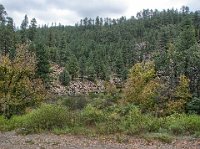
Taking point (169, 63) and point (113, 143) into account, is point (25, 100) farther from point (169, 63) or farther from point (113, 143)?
point (169, 63)

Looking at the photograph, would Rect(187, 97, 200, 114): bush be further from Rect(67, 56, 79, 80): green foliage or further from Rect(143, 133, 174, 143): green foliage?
Rect(67, 56, 79, 80): green foliage

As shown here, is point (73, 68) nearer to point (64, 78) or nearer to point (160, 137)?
point (64, 78)

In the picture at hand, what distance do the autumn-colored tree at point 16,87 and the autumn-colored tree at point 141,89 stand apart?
62.6 ft

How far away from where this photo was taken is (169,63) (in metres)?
88.9

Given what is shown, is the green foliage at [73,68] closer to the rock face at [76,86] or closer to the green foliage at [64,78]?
the rock face at [76,86]

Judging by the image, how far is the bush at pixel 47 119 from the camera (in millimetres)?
25969

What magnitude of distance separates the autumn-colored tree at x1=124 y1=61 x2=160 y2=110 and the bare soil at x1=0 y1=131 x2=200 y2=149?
3043cm

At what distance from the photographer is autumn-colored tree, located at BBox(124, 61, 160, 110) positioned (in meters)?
55.4

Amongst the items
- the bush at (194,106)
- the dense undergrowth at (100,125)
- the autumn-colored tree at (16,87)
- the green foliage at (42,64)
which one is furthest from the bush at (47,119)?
the green foliage at (42,64)

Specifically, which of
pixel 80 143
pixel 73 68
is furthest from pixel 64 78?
pixel 80 143

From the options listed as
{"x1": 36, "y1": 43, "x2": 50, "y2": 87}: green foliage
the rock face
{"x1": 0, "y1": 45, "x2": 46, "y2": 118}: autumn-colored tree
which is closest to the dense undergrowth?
{"x1": 0, "y1": 45, "x2": 46, "y2": 118}: autumn-colored tree

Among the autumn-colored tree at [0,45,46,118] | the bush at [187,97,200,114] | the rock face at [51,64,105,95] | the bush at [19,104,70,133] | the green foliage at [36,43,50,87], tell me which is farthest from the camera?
the rock face at [51,64,105,95]

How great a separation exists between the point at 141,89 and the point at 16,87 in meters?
24.5

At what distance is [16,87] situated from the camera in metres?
37.3
